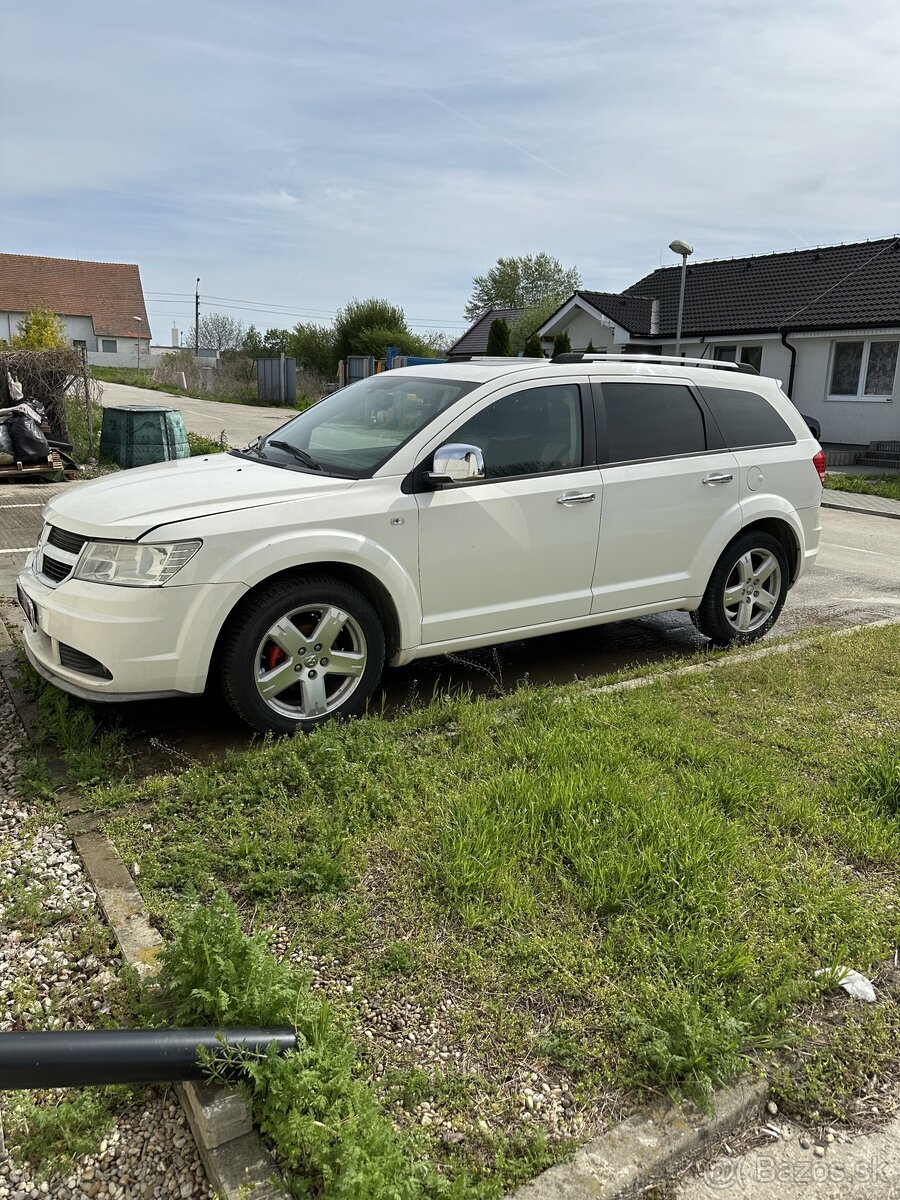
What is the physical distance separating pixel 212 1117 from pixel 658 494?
428cm

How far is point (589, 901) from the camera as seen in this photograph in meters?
3.21

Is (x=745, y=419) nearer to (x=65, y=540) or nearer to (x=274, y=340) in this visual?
(x=65, y=540)

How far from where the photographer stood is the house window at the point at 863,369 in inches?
915

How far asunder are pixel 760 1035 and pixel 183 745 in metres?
2.89

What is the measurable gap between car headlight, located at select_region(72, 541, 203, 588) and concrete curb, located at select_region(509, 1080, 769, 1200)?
2.78m

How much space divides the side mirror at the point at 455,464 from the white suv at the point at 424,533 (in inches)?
0.4

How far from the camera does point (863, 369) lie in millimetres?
23609

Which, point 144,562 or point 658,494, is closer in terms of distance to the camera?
point 144,562

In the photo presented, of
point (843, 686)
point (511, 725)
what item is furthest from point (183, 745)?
point (843, 686)

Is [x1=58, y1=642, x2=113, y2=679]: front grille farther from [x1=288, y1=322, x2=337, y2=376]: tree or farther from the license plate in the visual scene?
[x1=288, y1=322, x2=337, y2=376]: tree

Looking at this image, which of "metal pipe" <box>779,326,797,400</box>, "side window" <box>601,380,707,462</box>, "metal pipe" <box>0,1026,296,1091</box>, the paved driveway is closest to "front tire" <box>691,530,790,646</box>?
"side window" <box>601,380,707,462</box>

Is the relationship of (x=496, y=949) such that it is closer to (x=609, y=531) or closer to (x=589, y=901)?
(x=589, y=901)

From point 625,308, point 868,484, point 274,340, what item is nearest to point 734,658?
point 868,484

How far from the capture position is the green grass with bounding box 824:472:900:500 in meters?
17.1
